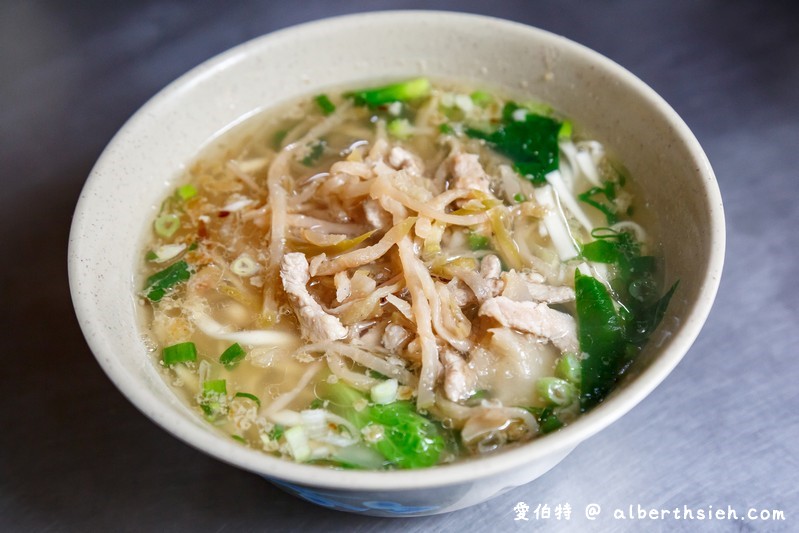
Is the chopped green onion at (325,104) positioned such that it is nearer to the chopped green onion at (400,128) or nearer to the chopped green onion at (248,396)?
the chopped green onion at (400,128)

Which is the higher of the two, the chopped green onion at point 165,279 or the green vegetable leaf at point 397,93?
the green vegetable leaf at point 397,93

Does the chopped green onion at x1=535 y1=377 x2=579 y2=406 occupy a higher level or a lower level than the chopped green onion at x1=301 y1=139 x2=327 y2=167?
lower

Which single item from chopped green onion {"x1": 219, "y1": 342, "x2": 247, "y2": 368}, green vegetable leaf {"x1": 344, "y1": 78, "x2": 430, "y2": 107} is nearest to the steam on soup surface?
chopped green onion {"x1": 219, "y1": 342, "x2": 247, "y2": 368}

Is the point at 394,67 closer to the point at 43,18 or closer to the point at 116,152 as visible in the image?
the point at 116,152

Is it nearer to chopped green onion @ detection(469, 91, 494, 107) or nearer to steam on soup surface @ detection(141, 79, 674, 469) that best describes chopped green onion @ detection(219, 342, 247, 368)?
steam on soup surface @ detection(141, 79, 674, 469)

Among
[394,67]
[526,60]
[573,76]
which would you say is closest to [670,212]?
[573,76]

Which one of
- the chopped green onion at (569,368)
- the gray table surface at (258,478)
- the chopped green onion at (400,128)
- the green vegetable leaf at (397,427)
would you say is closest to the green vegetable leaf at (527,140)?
the chopped green onion at (400,128)

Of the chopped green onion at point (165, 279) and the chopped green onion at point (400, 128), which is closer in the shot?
the chopped green onion at point (165, 279)
